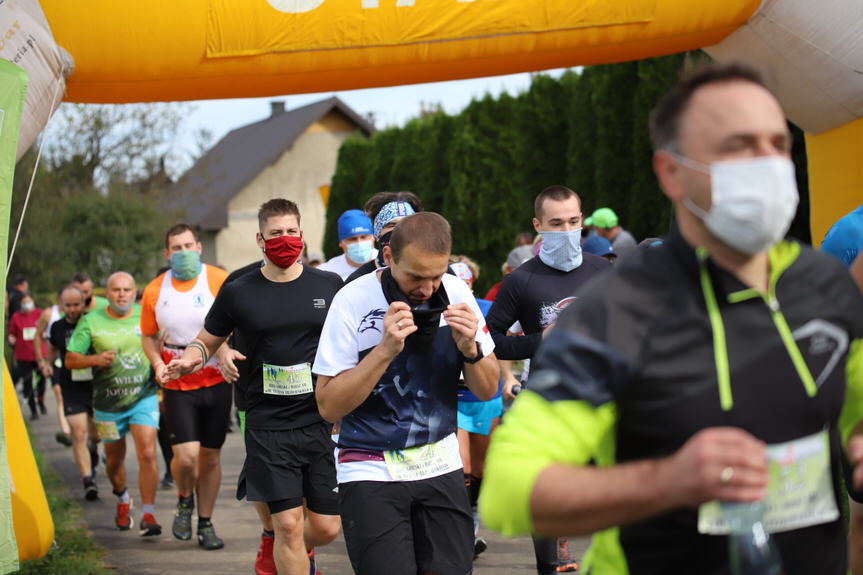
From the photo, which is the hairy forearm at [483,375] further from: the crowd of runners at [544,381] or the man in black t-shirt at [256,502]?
the man in black t-shirt at [256,502]

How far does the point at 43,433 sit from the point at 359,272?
1246cm

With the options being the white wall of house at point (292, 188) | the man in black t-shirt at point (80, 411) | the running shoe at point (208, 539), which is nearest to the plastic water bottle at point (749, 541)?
the running shoe at point (208, 539)

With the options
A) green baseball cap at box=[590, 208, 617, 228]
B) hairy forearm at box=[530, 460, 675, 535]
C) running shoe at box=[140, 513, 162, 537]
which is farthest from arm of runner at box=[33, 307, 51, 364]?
hairy forearm at box=[530, 460, 675, 535]


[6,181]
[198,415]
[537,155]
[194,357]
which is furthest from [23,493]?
[537,155]

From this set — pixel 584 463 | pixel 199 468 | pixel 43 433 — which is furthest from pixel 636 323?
pixel 43 433

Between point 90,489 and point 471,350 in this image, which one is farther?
point 90,489

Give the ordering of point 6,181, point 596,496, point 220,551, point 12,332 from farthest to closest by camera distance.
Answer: point 12,332
point 220,551
point 6,181
point 596,496

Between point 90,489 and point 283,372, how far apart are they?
18.5ft

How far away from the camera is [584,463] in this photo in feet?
7.18

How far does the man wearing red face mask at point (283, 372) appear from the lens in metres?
6.60

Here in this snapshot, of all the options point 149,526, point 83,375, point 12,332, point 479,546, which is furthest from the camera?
point 12,332

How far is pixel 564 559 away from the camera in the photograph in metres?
7.30

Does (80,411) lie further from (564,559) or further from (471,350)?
(471,350)

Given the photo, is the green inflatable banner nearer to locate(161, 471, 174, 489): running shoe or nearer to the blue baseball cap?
the blue baseball cap
